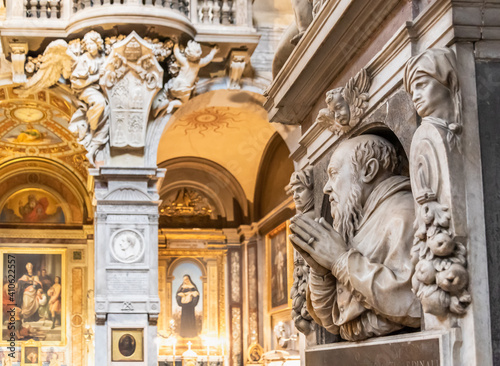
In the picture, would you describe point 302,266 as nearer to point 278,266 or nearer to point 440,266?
point 440,266

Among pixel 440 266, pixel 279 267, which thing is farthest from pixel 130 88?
pixel 440 266

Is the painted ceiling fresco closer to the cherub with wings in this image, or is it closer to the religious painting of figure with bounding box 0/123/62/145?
the religious painting of figure with bounding box 0/123/62/145

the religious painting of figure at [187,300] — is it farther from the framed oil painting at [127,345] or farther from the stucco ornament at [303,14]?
the stucco ornament at [303,14]

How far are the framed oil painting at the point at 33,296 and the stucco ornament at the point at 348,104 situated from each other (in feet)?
47.3

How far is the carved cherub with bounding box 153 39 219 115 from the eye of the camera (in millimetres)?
11945

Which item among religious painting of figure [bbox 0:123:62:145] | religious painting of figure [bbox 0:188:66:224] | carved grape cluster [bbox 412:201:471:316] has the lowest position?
carved grape cluster [bbox 412:201:471:316]

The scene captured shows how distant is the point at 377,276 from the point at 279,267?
12.2 metres

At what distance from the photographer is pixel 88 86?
466 inches

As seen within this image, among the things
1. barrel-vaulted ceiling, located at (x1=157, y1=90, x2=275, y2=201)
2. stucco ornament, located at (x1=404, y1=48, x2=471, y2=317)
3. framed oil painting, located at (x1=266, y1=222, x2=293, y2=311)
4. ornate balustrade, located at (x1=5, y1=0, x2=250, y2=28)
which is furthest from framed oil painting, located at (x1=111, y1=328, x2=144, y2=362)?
stucco ornament, located at (x1=404, y1=48, x2=471, y2=317)

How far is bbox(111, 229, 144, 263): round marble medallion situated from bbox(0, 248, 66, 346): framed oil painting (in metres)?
6.07

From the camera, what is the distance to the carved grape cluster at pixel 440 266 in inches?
92.9

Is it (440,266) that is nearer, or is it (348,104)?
(440,266)

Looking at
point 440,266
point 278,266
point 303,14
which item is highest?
point 278,266

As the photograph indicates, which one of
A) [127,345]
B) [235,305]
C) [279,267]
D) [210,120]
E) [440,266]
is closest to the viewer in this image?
[440,266]
